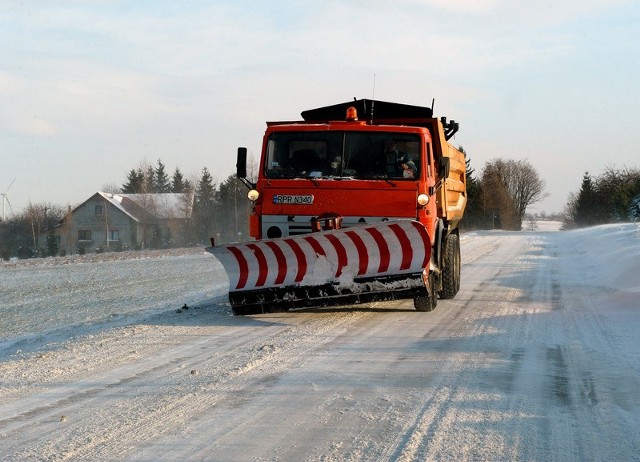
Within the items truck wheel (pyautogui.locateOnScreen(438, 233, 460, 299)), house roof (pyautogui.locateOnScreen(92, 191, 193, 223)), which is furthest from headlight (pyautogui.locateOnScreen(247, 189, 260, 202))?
house roof (pyautogui.locateOnScreen(92, 191, 193, 223))

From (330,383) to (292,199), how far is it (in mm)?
4368

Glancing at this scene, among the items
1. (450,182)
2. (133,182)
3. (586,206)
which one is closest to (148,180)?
(133,182)

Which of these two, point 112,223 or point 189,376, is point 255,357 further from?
point 112,223

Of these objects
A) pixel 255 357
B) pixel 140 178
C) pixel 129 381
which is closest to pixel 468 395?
pixel 255 357

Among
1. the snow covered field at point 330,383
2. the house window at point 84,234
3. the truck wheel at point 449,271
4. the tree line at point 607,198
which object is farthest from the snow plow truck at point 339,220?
the house window at point 84,234

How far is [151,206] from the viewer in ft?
260

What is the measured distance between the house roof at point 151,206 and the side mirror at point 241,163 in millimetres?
68282

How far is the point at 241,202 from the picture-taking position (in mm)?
72875

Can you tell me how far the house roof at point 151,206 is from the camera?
257 ft

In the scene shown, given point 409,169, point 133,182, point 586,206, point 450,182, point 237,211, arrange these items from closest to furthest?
point 409,169, point 450,182, point 237,211, point 586,206, point 133,182

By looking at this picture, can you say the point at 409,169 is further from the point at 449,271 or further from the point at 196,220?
the point at 196,220

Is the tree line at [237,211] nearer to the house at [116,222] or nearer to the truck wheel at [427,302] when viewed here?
the house at [116,222]

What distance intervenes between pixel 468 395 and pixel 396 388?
0.57 metres

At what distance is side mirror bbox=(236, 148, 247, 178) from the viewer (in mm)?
11016
